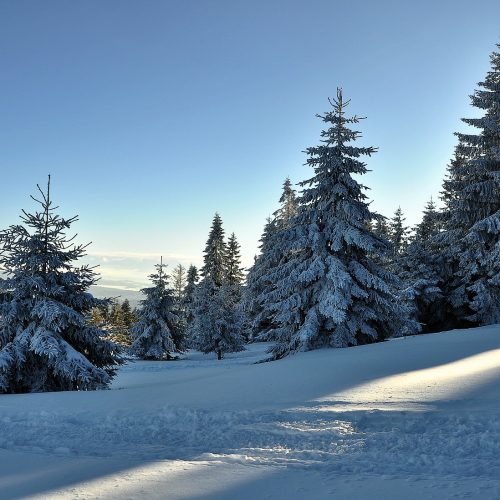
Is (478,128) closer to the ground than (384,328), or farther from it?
farther from it

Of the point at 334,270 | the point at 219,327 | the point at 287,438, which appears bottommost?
the point at 287,438

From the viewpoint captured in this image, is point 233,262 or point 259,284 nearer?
point 259,284

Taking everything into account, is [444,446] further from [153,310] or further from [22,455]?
[153,310]

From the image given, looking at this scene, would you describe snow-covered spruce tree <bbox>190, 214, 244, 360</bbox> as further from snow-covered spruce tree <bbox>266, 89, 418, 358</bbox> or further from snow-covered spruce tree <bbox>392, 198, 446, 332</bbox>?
snow-covered spruce tree <bbox>266, 89, 418, 358</bbox>

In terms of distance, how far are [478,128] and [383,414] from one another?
20.8 meters

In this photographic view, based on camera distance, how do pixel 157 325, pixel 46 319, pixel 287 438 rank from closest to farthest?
1. pixel 287 438
2. pixel 46 319
3. pixel 157 325

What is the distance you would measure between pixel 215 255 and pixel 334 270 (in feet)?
105

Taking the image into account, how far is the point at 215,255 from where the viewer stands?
46.7 metres

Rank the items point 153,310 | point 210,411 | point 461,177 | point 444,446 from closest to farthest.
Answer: point 444,446
point 210,411
point 461,177
point 153,310

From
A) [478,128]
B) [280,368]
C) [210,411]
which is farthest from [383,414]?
[478,128]

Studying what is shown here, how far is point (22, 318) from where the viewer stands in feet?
39.9

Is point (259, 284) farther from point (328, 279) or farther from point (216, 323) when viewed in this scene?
point (328, 279)

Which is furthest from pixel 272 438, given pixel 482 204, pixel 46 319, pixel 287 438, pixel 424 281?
pixel 424 281

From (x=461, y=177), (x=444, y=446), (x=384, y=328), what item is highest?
(x=461, y=177)
